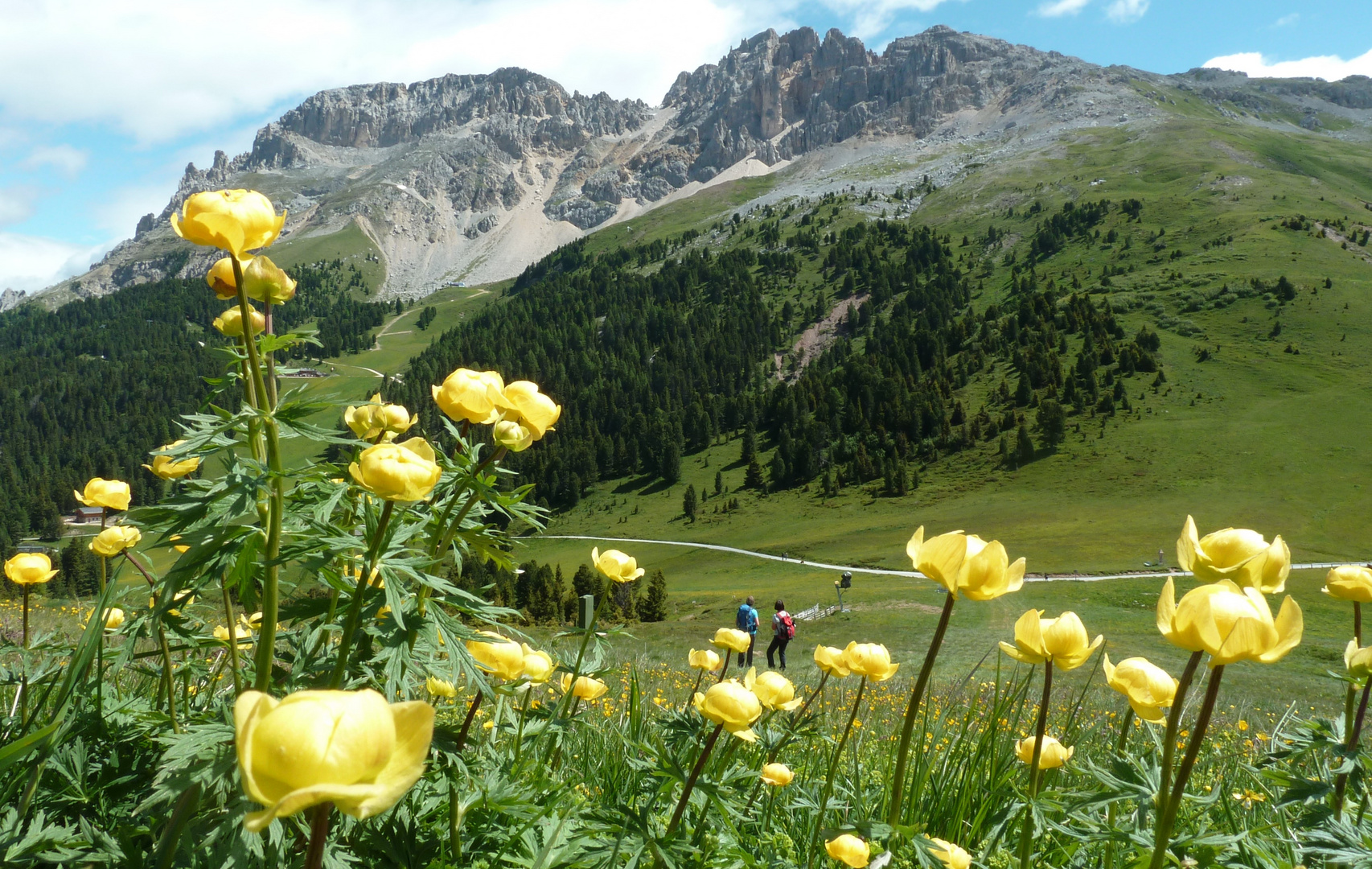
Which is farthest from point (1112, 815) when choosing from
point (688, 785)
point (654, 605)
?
point (654, 605)

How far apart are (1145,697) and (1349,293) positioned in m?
97.2

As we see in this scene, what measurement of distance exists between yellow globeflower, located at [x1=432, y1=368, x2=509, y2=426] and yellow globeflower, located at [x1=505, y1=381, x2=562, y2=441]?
0.12 feet

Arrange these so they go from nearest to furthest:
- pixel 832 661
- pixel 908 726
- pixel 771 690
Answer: pixel 908 726 → pixel 771 690 → pixel 832 661

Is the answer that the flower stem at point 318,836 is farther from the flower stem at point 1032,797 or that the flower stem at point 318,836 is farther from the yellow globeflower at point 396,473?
the flower stem at point 1032,797

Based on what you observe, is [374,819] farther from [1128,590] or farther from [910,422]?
[910,422]

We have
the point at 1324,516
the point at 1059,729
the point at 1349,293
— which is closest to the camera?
the point at 1059,729

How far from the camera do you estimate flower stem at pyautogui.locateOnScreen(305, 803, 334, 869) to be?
920 millimetres

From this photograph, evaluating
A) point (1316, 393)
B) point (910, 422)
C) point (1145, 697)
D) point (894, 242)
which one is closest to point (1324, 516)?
point (1316, 393)

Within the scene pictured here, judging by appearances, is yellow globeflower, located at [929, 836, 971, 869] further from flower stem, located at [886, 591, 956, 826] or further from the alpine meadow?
flower stem, located at [886, 591, 956, 826]

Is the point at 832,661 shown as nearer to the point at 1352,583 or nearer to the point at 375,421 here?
the point at 1352,583

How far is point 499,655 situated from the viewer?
7.94ft

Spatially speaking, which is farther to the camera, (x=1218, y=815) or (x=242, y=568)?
(x=1218, y=815)

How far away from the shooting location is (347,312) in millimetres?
187000

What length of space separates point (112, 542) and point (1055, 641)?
11.8 feet
